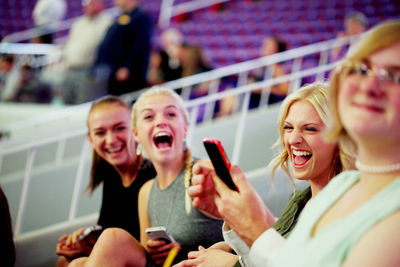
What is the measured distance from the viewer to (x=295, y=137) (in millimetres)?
1423

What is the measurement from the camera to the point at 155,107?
6.35 ft

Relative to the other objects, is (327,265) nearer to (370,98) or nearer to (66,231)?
(370,98)

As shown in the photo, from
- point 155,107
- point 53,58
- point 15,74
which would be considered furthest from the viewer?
point 53,58

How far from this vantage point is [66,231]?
253 centimetres

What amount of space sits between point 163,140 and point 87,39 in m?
2.55

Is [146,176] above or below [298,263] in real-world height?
below

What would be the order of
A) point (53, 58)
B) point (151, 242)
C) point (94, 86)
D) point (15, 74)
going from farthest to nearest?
point (53, 58) → point (15, 74) → point (94, 86) → point (151, 242)

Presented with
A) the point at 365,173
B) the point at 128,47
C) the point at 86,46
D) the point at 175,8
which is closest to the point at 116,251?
the point at 365,173

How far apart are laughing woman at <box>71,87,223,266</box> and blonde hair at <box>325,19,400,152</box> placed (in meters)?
0.91

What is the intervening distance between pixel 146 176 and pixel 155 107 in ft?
1.04

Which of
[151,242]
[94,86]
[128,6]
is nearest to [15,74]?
[94,86]

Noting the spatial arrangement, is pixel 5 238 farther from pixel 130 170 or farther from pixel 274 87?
pixel 274 87

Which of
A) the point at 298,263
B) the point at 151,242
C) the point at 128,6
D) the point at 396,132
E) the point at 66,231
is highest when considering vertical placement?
the point at 128,6

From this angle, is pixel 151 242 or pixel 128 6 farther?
pixel 128 6
